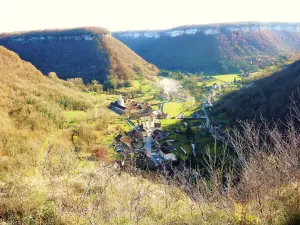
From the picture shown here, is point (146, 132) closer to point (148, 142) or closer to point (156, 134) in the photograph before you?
point (156, 134)

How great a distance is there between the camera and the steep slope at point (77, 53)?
57094 mm

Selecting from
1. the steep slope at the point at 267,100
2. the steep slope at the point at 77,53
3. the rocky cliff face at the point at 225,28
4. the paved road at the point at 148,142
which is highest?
the rocky cliff face at the point at 225,28

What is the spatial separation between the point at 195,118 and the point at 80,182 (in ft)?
84.8

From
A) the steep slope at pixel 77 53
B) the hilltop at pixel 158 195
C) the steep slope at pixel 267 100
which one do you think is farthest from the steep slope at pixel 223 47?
the hilltop at pixel 158 195

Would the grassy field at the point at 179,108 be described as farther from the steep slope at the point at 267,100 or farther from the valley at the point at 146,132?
the steep slope at the point at 267,100

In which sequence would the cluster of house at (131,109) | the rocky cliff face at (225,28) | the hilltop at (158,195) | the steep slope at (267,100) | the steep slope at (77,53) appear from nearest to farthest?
the hilltop at (158,195), the steep slope at (267,100), the cluster of house at (131,109), the steep slope at (77,53), the rocky cliff face at (225,28)

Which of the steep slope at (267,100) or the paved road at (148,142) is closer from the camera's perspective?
the steep slope at (267,100)

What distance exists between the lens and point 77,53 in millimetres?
65938

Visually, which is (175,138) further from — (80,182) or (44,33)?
(44,33)

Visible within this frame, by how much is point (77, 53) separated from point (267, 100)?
2117 inches

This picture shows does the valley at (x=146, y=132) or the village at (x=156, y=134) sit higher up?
the valley at (x=146, y=132)

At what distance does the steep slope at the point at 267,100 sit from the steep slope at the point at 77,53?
29.6 metres

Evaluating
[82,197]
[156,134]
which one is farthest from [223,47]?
[82,197]

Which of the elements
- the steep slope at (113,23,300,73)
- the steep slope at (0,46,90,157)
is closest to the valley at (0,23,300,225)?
the steep slope at (0,46,90,157)
